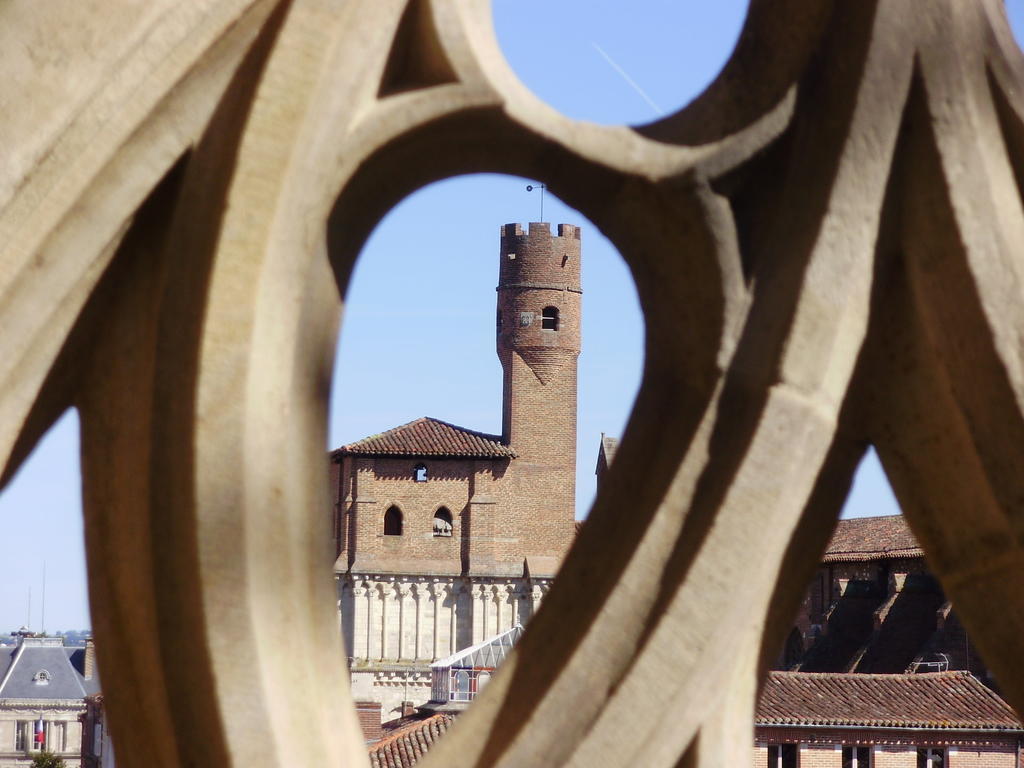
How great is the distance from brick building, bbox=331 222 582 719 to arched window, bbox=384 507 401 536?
4 centimetres

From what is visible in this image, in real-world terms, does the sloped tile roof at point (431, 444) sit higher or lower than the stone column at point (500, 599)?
higher

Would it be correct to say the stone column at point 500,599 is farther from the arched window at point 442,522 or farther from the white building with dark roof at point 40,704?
the white building with dark roof at point 40,704

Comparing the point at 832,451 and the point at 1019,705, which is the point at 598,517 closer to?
the point at 832,451

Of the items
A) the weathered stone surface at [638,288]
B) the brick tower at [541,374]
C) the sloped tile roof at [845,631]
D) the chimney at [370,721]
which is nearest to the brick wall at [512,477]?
the brick tower at [541,374]

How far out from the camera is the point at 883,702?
91.6ft

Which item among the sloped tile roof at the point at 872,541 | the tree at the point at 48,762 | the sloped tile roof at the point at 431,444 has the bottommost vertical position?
the tree at the point at 48,762

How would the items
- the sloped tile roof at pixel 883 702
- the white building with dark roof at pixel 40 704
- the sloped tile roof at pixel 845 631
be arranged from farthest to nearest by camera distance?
the white building with dark roof at pixel 40 704, the sloped tile roof at pixel 845 631, the sloped tile roof at pixel 883 702

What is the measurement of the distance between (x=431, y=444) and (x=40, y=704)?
23.5 metres

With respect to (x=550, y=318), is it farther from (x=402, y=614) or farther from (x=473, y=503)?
(x=402, y=614)

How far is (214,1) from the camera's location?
2383 millimetres

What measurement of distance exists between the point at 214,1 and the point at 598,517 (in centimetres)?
102

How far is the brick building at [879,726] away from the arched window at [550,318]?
2526 cm

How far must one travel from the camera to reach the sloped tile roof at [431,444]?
51.5 meters

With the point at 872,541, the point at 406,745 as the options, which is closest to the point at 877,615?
the point at 872,541
